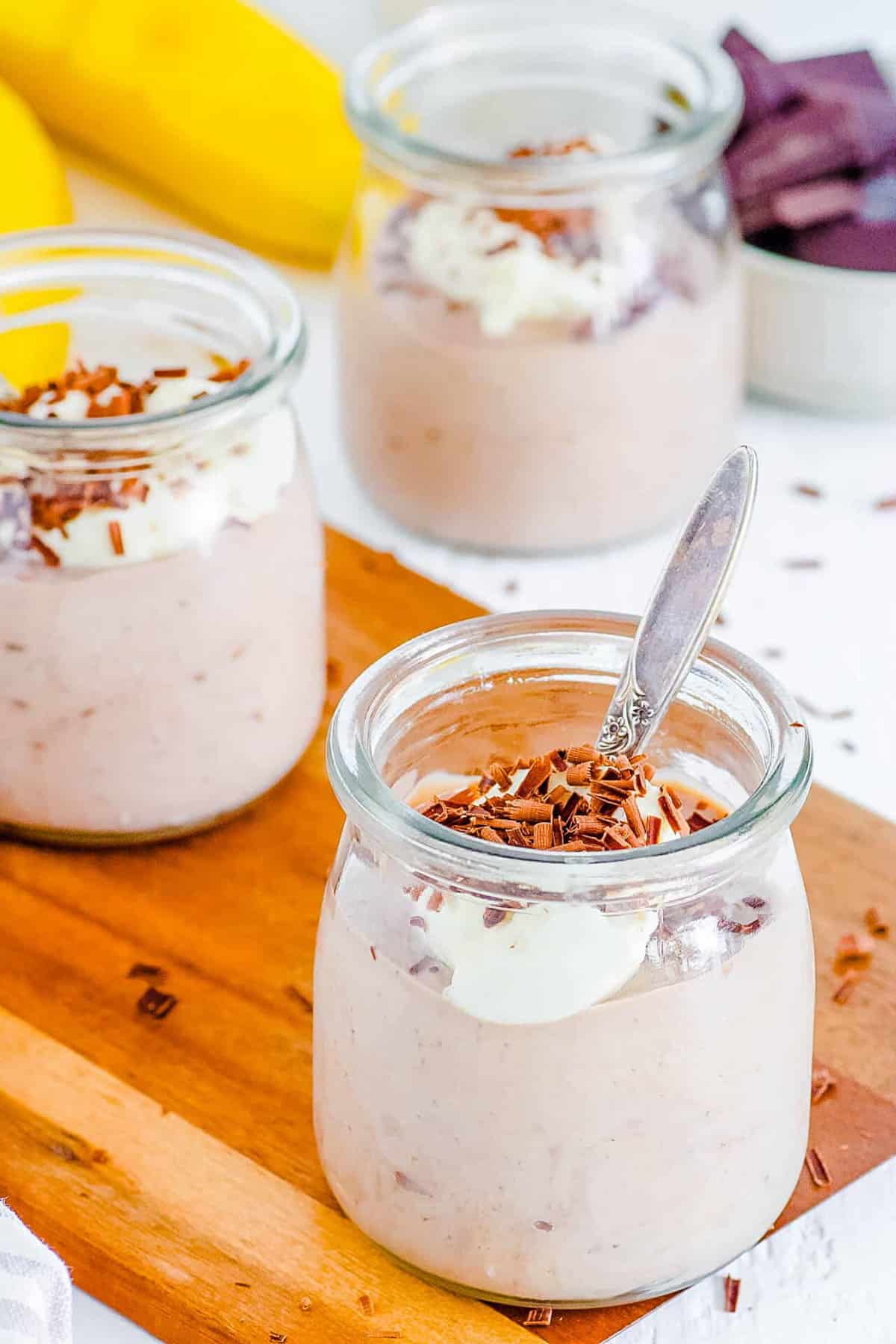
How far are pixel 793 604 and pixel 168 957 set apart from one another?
645mm

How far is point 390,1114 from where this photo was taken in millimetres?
857

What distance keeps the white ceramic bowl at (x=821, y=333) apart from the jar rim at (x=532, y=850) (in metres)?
0.83

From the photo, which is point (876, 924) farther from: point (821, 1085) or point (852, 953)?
point (821, 1085)

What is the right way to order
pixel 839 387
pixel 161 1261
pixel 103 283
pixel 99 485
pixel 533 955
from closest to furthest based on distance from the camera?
pixel 533 955 < pixel 161 1261 < pixel 99 485 < pixel 103 283 < pixel 839 387

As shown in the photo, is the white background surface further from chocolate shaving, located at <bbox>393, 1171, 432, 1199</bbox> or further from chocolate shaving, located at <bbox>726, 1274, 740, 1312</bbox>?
chocolate shaving, located at <bbox>393, 1171, 432, 1199</bbox>

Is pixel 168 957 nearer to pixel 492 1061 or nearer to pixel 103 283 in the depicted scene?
pixel 492 1061

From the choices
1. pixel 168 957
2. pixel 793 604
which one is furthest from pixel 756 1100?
pixel 793 604

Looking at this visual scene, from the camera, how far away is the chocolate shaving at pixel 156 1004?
1.08 m

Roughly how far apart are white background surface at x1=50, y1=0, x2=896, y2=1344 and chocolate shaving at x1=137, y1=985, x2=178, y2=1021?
0.19 metres

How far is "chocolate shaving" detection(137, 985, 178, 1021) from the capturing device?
108 centimetres

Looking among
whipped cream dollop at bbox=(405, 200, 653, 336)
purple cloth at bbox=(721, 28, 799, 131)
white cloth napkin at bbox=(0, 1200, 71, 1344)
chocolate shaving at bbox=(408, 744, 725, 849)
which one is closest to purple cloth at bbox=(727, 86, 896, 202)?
purple cloth at bbox=(721, 28, 799, 131)

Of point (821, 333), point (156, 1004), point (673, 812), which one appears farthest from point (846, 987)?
point (821, 333)

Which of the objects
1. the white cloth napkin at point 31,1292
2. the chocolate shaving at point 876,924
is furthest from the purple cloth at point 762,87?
the white cloth napkin at point 31,1292

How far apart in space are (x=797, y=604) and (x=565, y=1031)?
794mm
